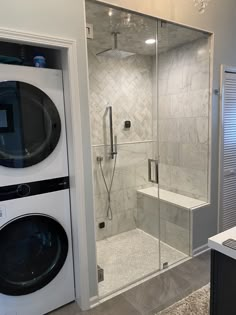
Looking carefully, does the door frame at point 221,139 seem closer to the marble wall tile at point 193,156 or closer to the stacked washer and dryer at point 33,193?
the marble wall tile at point 193,156

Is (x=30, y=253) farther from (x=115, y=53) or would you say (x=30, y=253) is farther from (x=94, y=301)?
(x=115, y=53)

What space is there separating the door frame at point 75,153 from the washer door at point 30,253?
0.43ft

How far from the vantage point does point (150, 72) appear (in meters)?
3.37

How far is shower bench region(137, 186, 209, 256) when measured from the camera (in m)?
2.73

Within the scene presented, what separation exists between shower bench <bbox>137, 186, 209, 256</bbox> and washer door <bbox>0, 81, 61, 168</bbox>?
168 cm

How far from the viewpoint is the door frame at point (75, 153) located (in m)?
1.73

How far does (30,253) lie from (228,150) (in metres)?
2.36

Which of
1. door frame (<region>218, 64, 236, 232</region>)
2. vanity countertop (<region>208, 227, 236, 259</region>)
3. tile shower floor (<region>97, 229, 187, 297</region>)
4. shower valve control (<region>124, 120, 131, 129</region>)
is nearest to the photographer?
vanity countertop (<region>208, 227, 236, 259</region>)

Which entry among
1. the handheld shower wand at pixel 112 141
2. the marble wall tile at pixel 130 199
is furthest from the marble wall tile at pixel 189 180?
the handheld shower wand at pixel 112 141

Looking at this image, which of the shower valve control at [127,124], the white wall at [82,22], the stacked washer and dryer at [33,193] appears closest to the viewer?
the white wall at [82,22]

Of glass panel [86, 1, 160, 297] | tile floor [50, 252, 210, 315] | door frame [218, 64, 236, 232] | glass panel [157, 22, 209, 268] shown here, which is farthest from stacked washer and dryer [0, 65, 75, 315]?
door frame [218, 64, 236, 232]

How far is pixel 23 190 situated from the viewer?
1768 millimetres

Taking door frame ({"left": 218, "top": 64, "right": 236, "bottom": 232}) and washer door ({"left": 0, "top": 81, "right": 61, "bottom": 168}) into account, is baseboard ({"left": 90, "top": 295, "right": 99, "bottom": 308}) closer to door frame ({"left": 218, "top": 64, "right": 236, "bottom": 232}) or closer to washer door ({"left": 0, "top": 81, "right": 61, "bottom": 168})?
washer door ({"left": 0, "top": 81, "right": 61, "bottom": 168})

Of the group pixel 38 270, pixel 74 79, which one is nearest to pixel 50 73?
pixel 74 79
